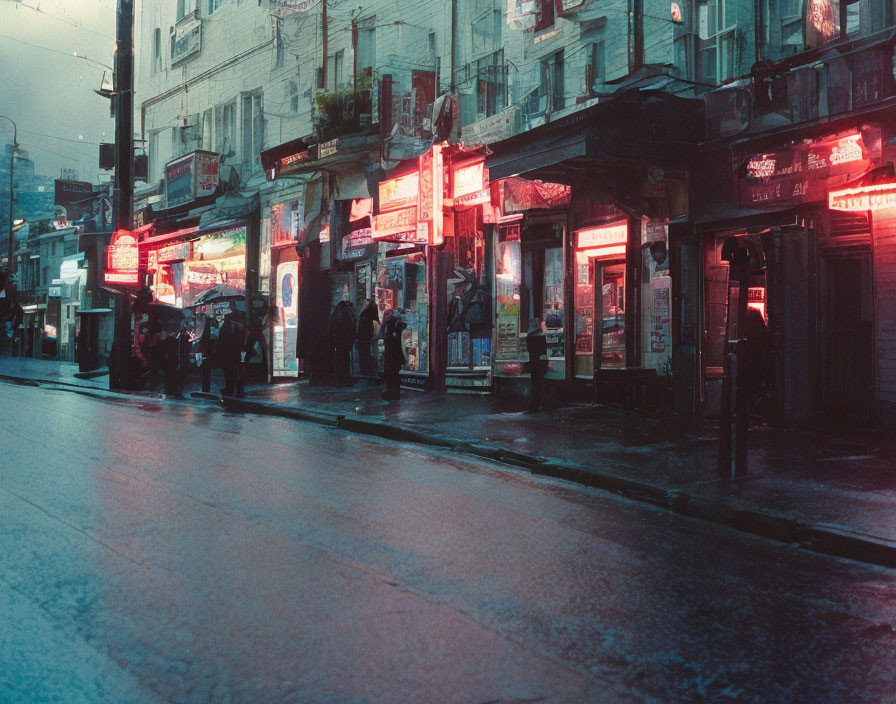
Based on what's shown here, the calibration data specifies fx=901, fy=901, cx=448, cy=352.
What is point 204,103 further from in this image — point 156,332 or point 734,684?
point 734,684

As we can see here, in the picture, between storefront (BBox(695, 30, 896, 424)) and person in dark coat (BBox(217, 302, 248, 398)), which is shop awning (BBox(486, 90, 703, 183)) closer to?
storefront (BBox(695, 30, 896, 424))

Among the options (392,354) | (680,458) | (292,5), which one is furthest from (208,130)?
(680,458)

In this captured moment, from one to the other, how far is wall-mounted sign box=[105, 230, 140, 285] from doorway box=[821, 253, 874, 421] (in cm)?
1825

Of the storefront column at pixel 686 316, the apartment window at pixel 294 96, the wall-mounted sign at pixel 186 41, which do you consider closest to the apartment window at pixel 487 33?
the storefront column at pixel 686 316

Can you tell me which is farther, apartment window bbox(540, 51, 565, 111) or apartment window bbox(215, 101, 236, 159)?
apartment window bbox(215, 101, 236, 159)

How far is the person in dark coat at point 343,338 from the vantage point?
2288 cm

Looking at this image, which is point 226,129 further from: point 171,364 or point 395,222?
point 395,222

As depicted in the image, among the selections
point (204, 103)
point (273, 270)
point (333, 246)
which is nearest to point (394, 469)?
point (333, 246)

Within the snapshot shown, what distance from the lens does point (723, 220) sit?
583 inches

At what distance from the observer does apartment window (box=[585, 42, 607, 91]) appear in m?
17.1

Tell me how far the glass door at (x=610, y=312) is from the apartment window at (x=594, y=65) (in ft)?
11.3

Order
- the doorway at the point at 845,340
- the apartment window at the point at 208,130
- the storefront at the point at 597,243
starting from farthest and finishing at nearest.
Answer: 1. the apartment window at the point at 208,130
2. the storefront at the point at 597,243
3. the doorway at the point at 845,340

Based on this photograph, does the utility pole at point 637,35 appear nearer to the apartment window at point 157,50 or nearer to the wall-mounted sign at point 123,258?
the wall-mounted sign at point 123,258

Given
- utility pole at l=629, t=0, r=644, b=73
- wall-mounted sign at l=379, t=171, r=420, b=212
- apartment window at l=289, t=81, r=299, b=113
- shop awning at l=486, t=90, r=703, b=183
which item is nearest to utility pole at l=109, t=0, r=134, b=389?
apartment window at l=289, t=81, r=299, b=113
